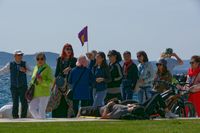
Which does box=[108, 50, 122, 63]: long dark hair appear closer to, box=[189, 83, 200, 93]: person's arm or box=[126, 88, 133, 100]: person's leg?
box=[126, 88, 133, 100]: person's leg

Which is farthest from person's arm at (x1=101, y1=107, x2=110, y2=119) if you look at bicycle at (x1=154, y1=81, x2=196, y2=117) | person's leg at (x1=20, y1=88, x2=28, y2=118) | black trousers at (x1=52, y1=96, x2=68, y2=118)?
person's leg at (x1=20, y1=88, x2=28, y2=118)

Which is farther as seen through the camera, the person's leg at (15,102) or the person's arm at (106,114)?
the person's leg at (15,102)

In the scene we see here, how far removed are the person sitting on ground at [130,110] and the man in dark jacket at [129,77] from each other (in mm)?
1072

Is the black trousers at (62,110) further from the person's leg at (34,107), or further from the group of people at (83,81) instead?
the person's leg at (34,107)

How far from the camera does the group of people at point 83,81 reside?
740 inches

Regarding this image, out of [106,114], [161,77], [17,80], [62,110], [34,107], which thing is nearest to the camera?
[106,114]

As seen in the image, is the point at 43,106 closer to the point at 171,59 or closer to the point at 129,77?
the point at 129,77

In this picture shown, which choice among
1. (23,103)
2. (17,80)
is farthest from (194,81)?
(17,80)

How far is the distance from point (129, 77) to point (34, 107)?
2.49 metres

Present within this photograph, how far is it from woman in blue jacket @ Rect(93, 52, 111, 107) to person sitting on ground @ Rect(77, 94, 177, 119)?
549mm

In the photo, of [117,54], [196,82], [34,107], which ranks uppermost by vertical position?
[117,54]

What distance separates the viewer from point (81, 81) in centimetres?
1889

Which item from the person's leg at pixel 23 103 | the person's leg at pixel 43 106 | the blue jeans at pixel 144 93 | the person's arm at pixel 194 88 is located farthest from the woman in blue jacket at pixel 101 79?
the person's arm at pixel 194 88

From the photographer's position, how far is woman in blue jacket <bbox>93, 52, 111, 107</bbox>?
1872cm
